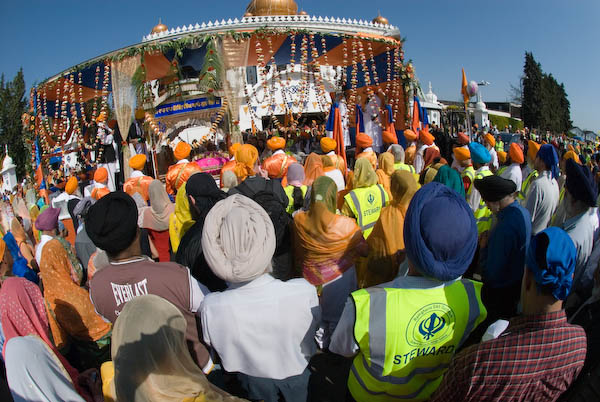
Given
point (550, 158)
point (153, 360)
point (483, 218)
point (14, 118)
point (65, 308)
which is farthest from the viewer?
point (14, 118)

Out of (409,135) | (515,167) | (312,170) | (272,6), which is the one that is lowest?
(515,167)

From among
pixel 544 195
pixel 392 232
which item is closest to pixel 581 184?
pixel 544 195

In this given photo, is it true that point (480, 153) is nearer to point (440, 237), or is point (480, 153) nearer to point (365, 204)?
point (365, 204)

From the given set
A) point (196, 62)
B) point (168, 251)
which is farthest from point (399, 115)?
point (168, 251)

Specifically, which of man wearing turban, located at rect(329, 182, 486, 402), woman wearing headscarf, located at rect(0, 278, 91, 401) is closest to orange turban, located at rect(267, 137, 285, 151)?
woman wearing headscarf, located at rect(0, 278, 91, 401)

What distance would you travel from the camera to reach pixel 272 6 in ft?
81.1

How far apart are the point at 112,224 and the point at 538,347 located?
2.06 meters

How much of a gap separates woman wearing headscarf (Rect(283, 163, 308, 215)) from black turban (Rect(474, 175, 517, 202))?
6.45 feet

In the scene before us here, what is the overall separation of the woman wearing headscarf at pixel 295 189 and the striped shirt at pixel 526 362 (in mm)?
2954

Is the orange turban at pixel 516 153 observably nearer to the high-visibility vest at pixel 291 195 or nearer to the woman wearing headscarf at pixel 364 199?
the woman wearing headscarf at pixel 364 199

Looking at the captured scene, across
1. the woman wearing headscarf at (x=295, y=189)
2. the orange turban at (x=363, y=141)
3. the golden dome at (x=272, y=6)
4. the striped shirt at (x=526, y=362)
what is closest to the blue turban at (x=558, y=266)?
the striped shirt at (x=526, y=362)

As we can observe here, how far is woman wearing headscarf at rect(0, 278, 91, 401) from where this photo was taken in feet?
4.45

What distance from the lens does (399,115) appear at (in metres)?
12.2

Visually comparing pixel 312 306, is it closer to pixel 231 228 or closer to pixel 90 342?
pixel 231 228
